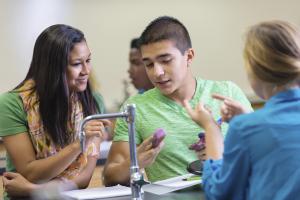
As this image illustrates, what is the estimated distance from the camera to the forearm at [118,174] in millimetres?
1922

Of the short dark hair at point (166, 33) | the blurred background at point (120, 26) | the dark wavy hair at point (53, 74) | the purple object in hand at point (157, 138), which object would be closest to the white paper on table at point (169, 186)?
the purple object in hand at point (157, 138)

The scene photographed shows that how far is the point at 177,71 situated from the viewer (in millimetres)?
2086

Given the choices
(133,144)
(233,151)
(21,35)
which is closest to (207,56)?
(21,35)

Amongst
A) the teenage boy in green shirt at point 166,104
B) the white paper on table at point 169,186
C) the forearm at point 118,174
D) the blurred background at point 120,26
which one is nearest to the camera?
the white paper on table at point 169,186

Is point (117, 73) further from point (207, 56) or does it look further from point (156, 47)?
point (156, 47)

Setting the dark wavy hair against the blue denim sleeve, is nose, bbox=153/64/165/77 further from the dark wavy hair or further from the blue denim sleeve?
the blue denim sleeve

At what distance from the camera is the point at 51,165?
1.93 meters

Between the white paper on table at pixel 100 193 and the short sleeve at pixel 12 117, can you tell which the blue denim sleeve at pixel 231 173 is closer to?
the white paper on table at pixel 100 193

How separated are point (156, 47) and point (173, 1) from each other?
2105mm

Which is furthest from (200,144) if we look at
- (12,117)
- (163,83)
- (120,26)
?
(120,26)

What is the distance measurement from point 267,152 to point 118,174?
83cm

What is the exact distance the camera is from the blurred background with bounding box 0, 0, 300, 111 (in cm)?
371

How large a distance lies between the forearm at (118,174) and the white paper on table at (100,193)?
0.08 m

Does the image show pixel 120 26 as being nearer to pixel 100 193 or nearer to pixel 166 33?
pixel 166 33
